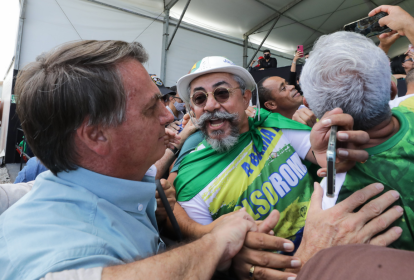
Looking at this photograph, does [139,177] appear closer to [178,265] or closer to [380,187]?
[178,265]

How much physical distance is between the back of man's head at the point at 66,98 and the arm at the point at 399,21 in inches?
70.3

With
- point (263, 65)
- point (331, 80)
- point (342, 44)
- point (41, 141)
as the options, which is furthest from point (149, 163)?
point (263, 65)

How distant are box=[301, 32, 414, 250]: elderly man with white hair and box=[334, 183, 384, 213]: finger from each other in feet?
0.14

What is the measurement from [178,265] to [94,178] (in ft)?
1.63

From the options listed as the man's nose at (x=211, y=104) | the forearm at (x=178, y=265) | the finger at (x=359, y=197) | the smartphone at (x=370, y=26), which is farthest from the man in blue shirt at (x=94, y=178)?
the smartphone at (x=370, y=26)

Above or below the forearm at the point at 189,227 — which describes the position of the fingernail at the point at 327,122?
above

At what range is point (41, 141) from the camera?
3.30 feet

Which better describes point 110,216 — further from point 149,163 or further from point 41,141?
point 41,141

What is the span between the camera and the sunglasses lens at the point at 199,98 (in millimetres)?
1908

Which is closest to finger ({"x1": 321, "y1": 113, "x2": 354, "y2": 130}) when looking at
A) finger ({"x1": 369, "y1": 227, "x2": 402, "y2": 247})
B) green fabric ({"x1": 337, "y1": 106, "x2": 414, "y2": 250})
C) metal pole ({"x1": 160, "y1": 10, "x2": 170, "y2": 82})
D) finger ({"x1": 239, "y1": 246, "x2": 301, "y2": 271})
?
green fabric ({"x1": 337, "y1": 106, "x2": 414, "y2": 250})

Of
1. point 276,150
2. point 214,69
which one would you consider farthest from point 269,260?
point 214,69

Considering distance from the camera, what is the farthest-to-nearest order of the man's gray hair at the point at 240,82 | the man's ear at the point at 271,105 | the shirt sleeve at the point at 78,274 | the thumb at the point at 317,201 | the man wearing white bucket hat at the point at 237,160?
the man's ear at the point at 271,105, the man's gray hair at the point at 240,82, the man wearing white bucket hat at the point at 237,160, the thumb at the point at 317,201, the shirt sleeve at the point at 78,274

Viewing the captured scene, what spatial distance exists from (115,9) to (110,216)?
29.9 feet

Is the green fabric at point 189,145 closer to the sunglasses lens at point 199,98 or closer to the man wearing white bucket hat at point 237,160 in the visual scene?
the man wearing white bucket hat at point 237,160
